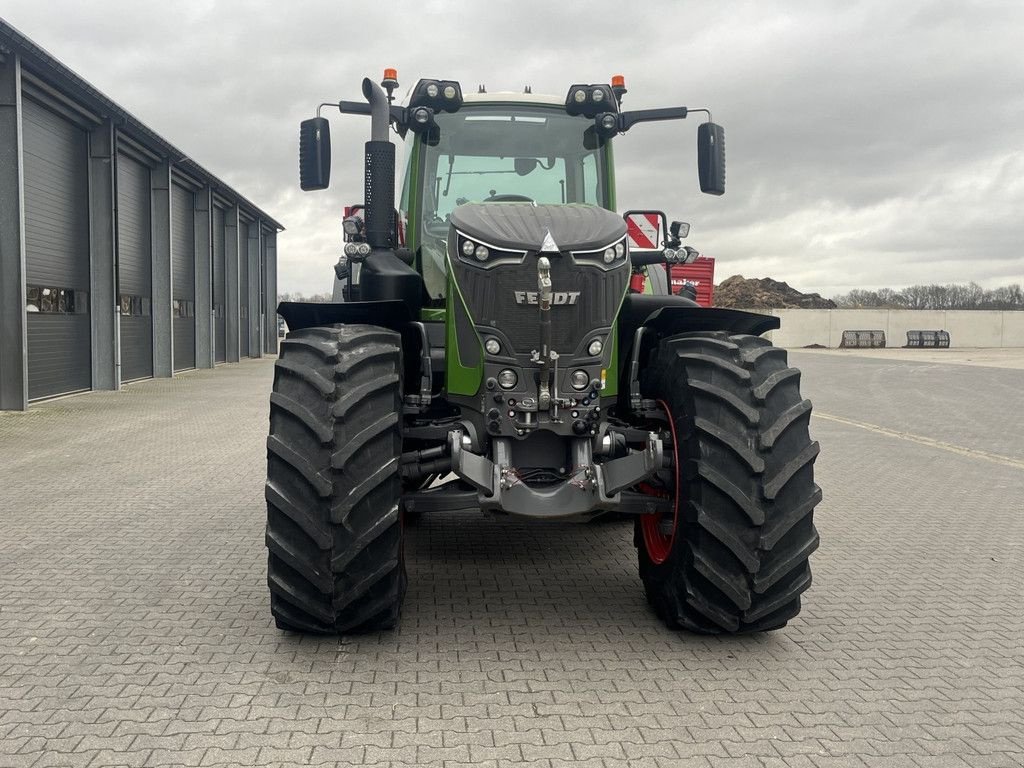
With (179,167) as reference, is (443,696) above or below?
below

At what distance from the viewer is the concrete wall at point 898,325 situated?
49.0 meters

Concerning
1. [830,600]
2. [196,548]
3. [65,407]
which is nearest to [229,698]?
[196,548]

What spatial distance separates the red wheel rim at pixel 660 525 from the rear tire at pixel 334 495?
Result: 1284mm

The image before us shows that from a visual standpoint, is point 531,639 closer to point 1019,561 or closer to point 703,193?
point 703,193

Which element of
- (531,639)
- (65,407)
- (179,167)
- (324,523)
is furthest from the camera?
(179,167)

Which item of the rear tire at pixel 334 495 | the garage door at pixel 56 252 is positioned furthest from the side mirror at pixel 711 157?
the garage door at pixel 56 252

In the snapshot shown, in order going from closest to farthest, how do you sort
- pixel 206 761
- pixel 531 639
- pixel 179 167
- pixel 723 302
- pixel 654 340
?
pixel 206 761 → pixel 531 639 → pixel 654 340 → pixel 179 167 → pixel 723 302

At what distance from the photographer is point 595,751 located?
10.3 feet

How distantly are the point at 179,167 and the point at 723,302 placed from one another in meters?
44.7

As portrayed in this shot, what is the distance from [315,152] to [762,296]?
63160 millimetres

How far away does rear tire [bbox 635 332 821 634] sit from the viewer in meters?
3.98

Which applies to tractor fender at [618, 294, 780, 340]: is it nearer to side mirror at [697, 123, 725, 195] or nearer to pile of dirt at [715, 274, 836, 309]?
side mirror at [697, 123, 725, 195]

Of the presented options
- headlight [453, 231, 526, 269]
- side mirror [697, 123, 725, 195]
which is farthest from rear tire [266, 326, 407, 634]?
side mirror [697, 123, 725, 195]

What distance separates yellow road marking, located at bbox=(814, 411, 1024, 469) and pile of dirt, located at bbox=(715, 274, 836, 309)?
4625cm
